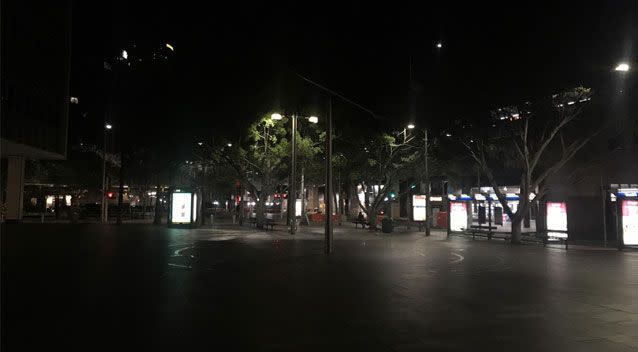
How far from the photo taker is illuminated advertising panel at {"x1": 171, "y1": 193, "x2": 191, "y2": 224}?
32.8 meters

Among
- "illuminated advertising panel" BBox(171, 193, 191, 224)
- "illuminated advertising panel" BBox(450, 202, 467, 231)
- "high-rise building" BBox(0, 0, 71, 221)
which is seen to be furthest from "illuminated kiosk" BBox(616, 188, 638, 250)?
"high-rise building" BBox(0, 0, 71, 221)

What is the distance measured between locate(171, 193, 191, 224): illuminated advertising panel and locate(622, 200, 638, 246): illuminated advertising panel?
25.6 metres

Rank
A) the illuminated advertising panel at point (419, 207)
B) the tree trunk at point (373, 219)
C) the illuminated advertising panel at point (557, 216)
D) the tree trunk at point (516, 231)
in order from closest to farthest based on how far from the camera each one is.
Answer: the tree trunk at point (516, 231) < the illuminated advertising panel at point (557, 216) < the tree trunk at point (373, 219) < the illuminated advertising panel at point (419, 207)

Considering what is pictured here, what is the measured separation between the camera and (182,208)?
3319 cm

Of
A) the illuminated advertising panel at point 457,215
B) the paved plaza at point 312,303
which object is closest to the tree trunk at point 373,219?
the illuminated advertising panel at point 457,215

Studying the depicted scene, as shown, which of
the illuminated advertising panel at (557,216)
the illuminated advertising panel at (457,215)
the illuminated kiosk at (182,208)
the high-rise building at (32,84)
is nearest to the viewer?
the illuminated advertising panel at (557,216)

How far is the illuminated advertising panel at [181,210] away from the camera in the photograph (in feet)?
108

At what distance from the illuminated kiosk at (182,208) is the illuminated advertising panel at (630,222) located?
Result: 25.3 metres

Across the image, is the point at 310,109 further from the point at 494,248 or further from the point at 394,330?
the point at 394,330

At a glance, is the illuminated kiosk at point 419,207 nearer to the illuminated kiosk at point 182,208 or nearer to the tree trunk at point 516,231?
the tree trunk at point 516,231

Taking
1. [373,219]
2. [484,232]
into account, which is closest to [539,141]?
[484,232]

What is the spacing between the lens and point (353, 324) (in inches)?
298

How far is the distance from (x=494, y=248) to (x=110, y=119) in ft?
106

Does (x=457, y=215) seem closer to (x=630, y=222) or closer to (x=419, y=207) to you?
(x=419, y=207)
